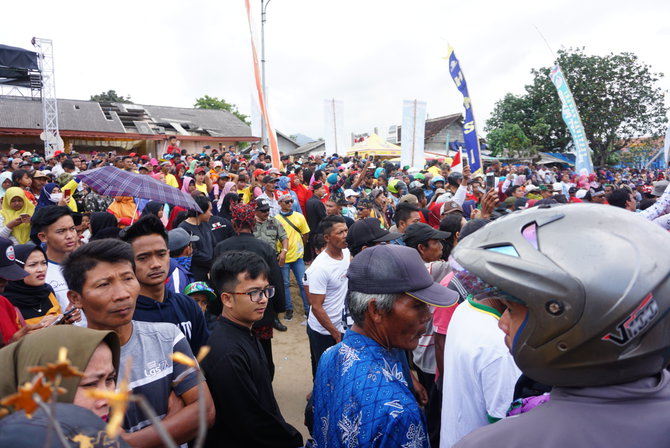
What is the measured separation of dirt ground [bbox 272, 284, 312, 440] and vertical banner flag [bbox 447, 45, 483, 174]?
22.7 feet

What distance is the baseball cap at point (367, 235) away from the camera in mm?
4117

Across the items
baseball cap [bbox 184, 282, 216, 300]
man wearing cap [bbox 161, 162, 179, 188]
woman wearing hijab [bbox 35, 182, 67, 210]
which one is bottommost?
baseball cap [bbox 184, 282, 216, 300]

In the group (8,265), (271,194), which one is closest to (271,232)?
(271,194)

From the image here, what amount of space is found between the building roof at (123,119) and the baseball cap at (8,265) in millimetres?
25869

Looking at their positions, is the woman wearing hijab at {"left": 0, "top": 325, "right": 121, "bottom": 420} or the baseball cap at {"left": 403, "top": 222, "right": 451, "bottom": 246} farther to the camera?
the baseball cap at {"left": 403, "top": 222, "right": 451, "bottom": 246}

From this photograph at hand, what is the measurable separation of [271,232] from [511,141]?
2974 centimetres

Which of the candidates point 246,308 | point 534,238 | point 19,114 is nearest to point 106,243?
point 246,308

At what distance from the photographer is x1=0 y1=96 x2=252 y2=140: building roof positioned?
2688 cm

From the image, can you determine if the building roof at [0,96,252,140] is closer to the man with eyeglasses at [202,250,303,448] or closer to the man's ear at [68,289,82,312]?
the man's ear at [68,289,82,312]

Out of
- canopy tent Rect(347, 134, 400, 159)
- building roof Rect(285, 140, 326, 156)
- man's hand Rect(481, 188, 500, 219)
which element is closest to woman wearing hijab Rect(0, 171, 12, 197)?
man's hand Rect(481, 188, 500, 219)

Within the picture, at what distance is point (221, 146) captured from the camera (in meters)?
30.0

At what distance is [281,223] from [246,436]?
14.5ft

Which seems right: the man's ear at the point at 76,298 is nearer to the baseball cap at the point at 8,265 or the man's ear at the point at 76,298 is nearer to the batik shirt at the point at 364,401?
the baseball cap at the point at 8,265

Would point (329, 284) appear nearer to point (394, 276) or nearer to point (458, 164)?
point (394, 276)
